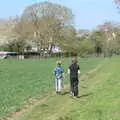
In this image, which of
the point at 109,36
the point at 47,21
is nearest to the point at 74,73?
the point at 47,21

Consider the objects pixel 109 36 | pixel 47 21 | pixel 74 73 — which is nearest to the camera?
pixel 74 73

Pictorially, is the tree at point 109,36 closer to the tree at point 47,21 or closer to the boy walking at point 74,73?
the tree at point 47,21

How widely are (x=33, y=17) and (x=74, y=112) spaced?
10748cm

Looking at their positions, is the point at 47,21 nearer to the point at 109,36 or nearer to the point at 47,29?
the point at 47,29

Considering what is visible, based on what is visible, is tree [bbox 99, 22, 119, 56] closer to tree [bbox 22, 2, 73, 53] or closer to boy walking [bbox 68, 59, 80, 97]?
tree [bbox 22, 2, 73, 53]

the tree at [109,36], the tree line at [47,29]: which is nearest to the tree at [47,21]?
the tree line at [47,29]

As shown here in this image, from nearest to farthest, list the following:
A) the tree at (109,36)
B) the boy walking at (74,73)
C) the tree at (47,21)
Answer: the boy walking at (74,73) < the tree at (47,21) < the tree at (109,36)

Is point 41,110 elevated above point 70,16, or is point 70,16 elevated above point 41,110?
point 70,16

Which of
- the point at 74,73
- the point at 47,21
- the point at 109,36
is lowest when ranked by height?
the point at 74,73

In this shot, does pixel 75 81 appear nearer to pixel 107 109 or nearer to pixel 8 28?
pixel 107 109

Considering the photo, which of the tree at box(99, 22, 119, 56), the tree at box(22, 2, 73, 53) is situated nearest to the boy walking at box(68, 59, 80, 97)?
the tree at box(22, 2, 73, 53)

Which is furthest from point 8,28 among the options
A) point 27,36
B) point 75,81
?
point 75,81

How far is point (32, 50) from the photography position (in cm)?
14625

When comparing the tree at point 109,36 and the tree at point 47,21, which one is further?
the tree at point 109,36
